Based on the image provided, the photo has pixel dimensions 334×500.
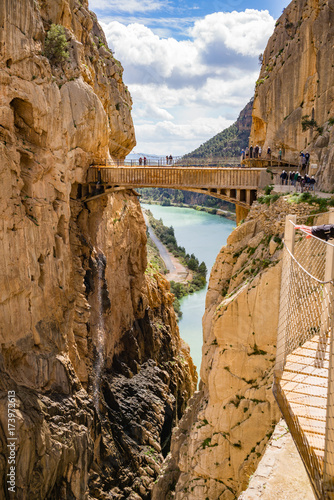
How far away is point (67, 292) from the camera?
18.6m

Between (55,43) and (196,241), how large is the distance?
195ft

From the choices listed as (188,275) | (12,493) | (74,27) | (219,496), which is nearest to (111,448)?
(12,493)

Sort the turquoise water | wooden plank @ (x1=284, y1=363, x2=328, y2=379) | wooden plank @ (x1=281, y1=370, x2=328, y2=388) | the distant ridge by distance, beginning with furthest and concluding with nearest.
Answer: the distant ridge < the turquoise water < wooden plank @ (x1=284, y1=363, x2=328, y2=379) < wooden plank @ (x1=281, y1=370, x2=328, y2=388)

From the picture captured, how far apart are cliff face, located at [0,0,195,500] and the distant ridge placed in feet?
212

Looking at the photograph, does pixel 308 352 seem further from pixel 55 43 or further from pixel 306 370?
pixel 55 43

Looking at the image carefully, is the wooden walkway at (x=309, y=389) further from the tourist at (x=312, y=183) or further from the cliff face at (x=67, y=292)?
the cliff face at (x=67, y=292)

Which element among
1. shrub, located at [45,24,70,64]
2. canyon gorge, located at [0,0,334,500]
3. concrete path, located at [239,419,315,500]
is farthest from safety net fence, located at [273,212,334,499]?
shrub, located at [45,24,70,64]

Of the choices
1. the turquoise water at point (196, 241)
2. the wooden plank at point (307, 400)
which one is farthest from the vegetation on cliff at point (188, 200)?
the wooden plank at point (307, 400)

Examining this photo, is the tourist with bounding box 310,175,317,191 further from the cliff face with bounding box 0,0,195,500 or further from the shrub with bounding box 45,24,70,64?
the shrub with bounding box 45,24,70,64

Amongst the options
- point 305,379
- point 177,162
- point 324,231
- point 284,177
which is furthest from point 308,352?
point 177,162

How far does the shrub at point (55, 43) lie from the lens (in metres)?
17.8

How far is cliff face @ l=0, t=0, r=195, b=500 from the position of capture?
15.4 m

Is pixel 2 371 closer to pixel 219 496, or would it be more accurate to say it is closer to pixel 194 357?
pixel 219 496

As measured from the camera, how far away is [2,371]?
1469cm
